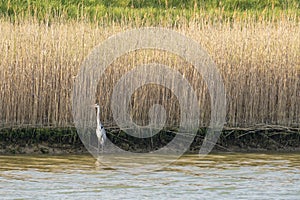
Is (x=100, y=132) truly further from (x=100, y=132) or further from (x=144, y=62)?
(x=144, y=62)

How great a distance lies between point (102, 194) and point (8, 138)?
2676mm

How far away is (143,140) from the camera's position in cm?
1142

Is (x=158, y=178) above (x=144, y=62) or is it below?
below

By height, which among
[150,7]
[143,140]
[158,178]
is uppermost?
[150,7]

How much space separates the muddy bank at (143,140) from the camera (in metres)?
11.1

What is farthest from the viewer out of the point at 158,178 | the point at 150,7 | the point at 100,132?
the point at 150,7

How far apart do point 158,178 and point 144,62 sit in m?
2.26

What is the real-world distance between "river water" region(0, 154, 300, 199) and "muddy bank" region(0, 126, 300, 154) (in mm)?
304

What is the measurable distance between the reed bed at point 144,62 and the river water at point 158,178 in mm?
760

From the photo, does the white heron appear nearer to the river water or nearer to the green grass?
the river water

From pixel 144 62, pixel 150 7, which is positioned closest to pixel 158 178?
pixel 144 62

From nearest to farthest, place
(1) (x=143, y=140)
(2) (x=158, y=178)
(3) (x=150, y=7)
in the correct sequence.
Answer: (2) (x=158, y=178), (1) (x=143, y=140), (3) (x=150, y=7)

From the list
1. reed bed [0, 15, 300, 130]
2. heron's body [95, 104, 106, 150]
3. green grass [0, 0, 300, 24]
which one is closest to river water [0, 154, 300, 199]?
heron's body [95, 104, 106, 150]

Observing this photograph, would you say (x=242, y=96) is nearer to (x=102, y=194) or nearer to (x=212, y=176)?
(x=212, y=176)
